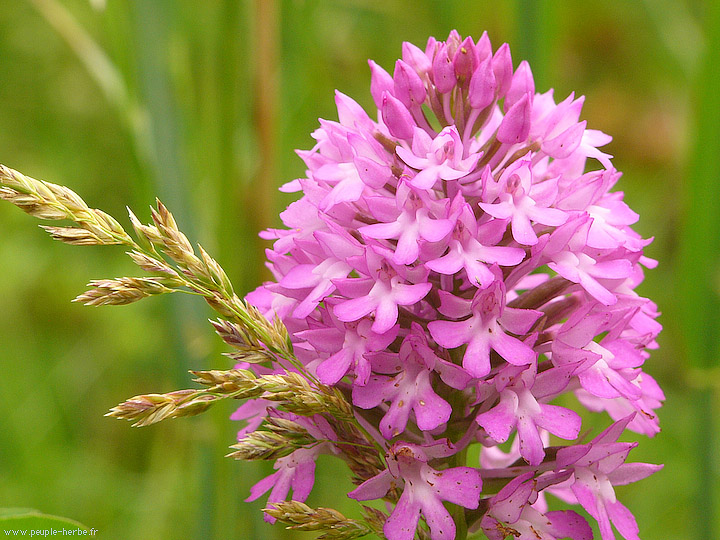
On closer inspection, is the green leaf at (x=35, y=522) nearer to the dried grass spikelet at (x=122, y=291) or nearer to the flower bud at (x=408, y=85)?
the dried grass spikelet at (x=122, y=291)

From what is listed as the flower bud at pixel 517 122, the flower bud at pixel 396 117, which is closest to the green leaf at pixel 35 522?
the flower bud at pixel 396 117

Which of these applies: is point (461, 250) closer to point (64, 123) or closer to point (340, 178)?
point (340, 178)

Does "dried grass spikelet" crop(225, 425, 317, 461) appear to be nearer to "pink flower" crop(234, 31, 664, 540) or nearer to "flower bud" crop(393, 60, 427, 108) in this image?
"pink flower" crop(234, 31, 664, 540)

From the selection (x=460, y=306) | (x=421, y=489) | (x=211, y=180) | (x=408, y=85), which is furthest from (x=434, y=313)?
(x=211, y=180)

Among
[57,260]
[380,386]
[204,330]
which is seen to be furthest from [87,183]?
[380,386]

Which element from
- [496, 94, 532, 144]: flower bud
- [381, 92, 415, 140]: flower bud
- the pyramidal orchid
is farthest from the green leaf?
[496, 94, 532, 144]: flower bud

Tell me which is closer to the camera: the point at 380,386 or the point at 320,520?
the point at 320,520
